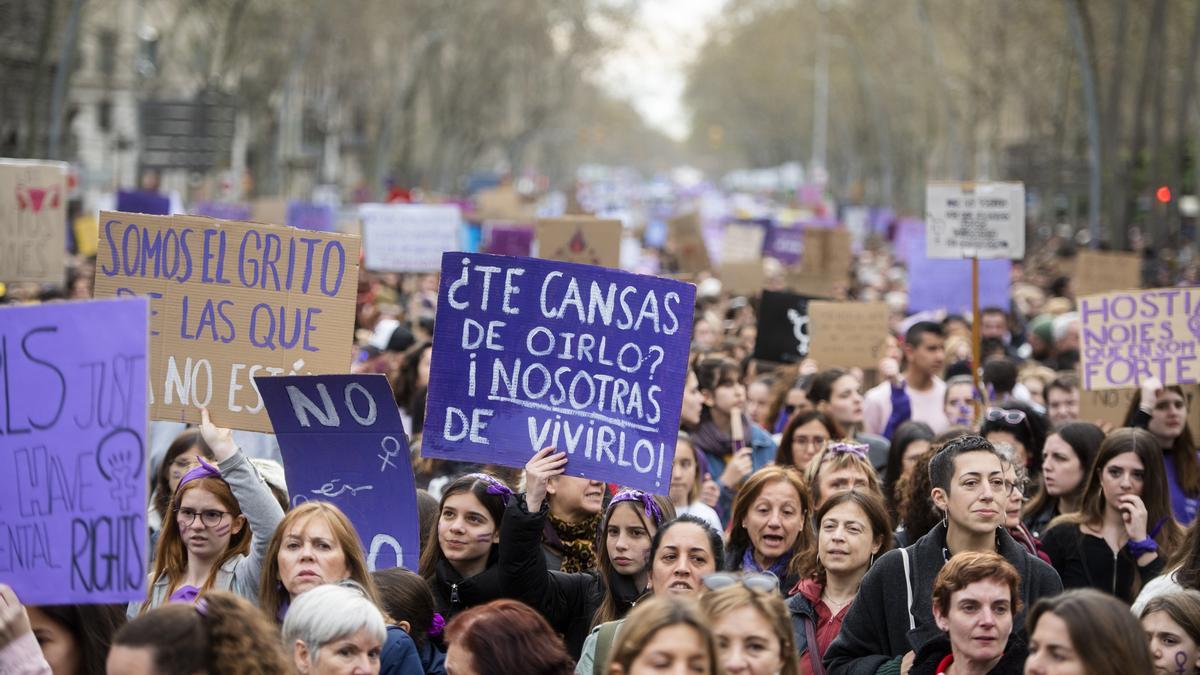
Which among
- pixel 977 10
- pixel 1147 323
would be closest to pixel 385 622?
pixel 1147 323

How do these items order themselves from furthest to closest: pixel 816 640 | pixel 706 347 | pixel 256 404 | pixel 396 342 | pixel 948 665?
1. pixel 706 347
2. pixel 396 342
3. pixel 256 404
4. pixel 816 640
5. pixel 948 665

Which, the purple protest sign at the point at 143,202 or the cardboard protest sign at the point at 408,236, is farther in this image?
the purple protest sign at the point at 143,202

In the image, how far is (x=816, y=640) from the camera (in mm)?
6066

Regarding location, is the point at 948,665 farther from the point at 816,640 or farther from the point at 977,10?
the point at 977,10

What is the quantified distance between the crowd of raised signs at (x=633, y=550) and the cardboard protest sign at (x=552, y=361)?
0.03 feet

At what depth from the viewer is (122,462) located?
15.8 ft

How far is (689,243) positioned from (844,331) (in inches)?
371

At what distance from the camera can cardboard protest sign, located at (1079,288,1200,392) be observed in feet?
30.8

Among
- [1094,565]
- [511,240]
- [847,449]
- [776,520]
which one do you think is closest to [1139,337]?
[1094,565]

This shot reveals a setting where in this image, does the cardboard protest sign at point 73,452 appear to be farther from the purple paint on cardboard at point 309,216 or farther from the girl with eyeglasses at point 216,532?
the purple paint on cardboard at point 309,216

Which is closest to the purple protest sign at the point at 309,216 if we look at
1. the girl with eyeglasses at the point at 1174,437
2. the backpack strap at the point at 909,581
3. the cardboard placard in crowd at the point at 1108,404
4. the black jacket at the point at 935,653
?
the cardboard placard in crowd at the point at 1108,404

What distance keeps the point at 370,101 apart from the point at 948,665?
163 ft

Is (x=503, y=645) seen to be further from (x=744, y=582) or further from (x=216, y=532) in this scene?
(x=216, y=532)

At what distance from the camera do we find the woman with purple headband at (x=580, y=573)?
19.7 ft
